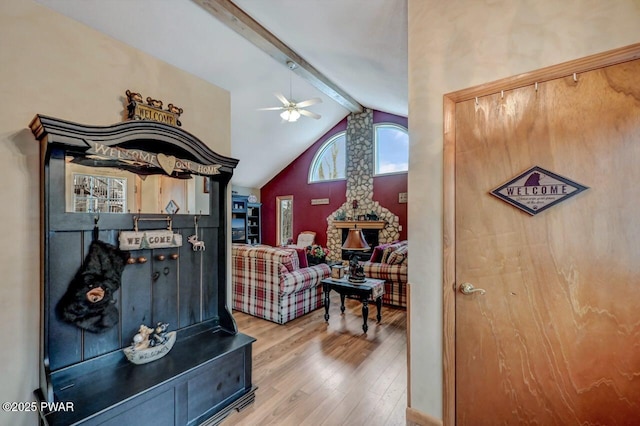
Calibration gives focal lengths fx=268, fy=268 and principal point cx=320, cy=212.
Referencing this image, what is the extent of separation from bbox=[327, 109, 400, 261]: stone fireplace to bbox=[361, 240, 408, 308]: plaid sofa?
2.79 metres

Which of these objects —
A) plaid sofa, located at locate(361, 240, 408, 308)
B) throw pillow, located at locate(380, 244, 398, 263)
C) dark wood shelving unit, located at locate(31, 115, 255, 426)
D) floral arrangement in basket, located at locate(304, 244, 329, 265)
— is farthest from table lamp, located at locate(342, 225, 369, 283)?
dark wood shelving unit, located at locate(31, 115, 255, 426)

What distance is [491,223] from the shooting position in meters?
1.58

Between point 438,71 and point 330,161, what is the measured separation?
6.65 meters

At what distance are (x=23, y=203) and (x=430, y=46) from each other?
2.67 meters

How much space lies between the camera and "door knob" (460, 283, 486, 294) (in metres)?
1.60

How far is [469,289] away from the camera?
162 centimetres

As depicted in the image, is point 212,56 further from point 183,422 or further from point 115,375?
point 183,422

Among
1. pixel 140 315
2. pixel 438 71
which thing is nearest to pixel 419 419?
pixel 140 315

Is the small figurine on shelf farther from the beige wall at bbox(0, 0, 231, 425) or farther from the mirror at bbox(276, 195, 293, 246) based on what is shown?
the mirror at bbox(276, 195, 293, 246)

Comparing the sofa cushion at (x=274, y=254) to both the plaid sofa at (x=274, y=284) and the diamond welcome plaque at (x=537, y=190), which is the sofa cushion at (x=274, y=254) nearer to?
the plaid sofa at (x=274, y=284)

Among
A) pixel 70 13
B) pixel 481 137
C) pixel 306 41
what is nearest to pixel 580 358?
pixel 481 137

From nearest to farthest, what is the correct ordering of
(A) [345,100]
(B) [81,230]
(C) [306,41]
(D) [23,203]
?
1. (D) [23,203]
2. (B) [81,230]
3. (C) [306,41]
4. (A) [345,100]

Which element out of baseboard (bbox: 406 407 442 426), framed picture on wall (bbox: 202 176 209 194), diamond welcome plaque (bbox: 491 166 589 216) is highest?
framed picture on wall (bbox: 202 176 209 194)

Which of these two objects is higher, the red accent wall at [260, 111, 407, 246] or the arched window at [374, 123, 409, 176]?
the arched window at [374, 123, 409, 176]
